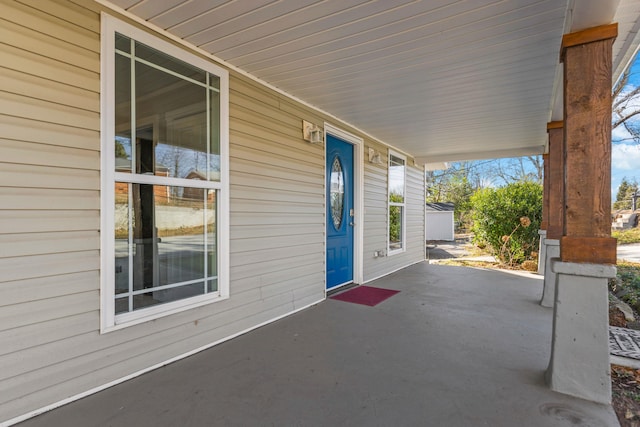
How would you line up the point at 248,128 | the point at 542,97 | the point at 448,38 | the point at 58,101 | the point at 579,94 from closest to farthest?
the point at 58,101 < the point at 579,94 < the point at 448,38 < the point at 248,128 < the point at 542,97

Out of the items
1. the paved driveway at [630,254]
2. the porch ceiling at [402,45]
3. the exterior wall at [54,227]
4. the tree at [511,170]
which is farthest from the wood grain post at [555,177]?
the tree at [511,170]

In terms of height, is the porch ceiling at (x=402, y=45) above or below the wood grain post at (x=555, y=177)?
above

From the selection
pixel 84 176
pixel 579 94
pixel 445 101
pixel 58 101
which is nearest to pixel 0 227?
pixel 84 176

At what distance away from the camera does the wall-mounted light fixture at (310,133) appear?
12.5 ft

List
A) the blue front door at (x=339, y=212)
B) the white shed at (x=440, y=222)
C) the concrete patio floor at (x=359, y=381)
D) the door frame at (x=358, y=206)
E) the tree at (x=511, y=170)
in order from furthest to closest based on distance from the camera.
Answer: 1. the tree at (x=511, y=170)
2. the white shed at (x=440, y=222)
3. the door frame at (x=358, y=206)
4. the blue front door at (x=339, y=212)
5. the concrete patio floor at (x=359, y=381)

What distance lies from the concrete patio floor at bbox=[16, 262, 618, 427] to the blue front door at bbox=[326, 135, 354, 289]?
116 cm

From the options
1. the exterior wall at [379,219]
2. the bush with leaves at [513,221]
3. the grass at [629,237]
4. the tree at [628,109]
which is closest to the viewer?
the exterior wall at [379,219]

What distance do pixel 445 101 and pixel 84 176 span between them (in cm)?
353

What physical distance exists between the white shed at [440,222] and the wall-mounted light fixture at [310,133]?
14.1 m

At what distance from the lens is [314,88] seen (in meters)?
3.39

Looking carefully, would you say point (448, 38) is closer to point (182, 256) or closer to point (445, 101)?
point (445, 101)

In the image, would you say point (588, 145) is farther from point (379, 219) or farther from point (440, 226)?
point (440, 226)

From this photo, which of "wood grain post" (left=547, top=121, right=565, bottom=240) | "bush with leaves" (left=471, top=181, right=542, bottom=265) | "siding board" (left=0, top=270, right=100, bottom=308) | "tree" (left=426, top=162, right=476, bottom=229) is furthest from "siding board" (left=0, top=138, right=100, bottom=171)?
"tree" (left=426, top=162, right=476, bottom=229)

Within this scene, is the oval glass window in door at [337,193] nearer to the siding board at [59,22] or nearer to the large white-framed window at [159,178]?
the large white-framed window at [159,178]
